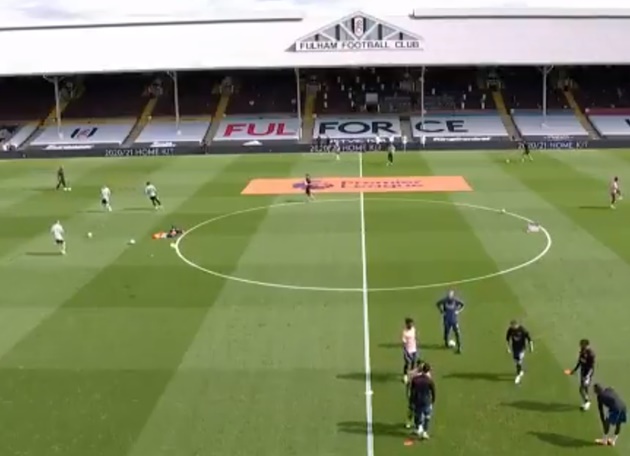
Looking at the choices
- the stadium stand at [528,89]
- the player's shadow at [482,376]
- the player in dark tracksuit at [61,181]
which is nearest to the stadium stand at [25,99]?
the player in dark tracksuit at [61,181]

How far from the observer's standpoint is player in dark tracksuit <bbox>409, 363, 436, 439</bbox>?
1291cm

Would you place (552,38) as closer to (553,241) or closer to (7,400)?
(553,241)

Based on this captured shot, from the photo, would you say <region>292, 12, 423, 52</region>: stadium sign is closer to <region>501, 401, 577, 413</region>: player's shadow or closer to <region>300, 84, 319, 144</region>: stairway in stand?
<region>300, 84, 319, 144</region>: stairway in stand

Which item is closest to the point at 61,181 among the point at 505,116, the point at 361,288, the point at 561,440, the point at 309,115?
the point at 361,288

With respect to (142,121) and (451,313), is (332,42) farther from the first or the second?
(451,313)

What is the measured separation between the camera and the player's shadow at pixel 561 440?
12.9m

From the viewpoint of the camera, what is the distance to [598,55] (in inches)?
2308

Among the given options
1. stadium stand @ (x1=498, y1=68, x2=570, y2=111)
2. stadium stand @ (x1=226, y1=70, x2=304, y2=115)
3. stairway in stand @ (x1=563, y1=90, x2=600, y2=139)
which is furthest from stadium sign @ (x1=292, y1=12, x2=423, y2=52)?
stairway in stand @ (x1=563, y1=90, x2=600, y2=139)

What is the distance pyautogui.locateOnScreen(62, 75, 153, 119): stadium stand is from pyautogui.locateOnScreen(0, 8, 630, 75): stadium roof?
193 inches

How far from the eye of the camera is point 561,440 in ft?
43.0

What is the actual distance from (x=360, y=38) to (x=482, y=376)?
48.3 metres

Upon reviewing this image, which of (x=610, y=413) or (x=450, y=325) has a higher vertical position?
(x=610, y=413)

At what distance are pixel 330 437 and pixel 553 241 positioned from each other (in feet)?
51.4

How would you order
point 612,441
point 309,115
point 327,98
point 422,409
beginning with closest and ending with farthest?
point 612,441 → point 422,409 → point 309,115 → point 327,98
